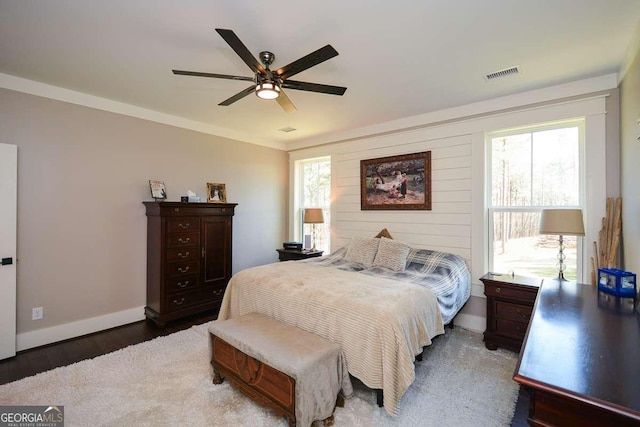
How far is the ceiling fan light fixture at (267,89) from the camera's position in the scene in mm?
2161

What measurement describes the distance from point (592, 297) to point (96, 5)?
3764mm

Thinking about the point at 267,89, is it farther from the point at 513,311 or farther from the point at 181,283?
the point at 513,311

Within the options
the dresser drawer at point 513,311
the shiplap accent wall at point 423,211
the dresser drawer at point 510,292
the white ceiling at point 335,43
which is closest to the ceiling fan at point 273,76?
the white ceiling at point 335,43

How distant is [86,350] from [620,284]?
460 cm

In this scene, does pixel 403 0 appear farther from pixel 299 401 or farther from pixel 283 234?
pixel 283 234

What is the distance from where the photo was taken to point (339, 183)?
478cm

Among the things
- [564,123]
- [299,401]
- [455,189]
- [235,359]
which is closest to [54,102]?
[235,359]

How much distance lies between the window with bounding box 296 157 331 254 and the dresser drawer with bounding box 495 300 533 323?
2.79m

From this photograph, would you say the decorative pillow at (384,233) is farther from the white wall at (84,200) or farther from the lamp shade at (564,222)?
the white wall at (84,200)

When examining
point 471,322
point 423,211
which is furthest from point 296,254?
point 471,322

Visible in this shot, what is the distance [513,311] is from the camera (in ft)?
9.32

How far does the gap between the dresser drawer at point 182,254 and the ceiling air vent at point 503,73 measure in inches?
155

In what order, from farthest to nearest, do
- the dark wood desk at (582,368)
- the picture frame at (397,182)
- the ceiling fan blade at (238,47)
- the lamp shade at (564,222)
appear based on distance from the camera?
the picture frame at (397,182) → the lamp shade at (564,222) → the ceiling fan blade at (238,47) → the dark wood desk at (582,368)

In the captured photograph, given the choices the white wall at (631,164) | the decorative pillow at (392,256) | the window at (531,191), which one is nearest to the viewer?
the white wall at (631,164)
